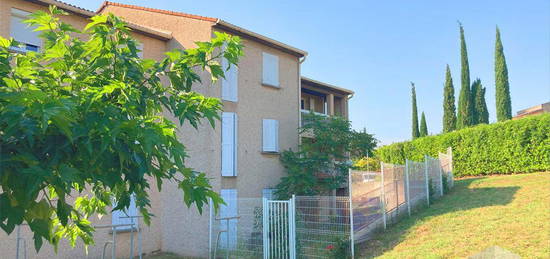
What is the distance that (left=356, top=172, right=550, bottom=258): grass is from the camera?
948 cm

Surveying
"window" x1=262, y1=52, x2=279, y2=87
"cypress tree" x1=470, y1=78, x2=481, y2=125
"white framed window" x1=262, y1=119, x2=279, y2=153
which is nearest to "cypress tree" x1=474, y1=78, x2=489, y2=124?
"cypress tree" x1=470, y1=78, x2=481, y2=125

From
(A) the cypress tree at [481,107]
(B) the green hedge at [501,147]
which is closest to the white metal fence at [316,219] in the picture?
(B) the green hedge at [501,147]

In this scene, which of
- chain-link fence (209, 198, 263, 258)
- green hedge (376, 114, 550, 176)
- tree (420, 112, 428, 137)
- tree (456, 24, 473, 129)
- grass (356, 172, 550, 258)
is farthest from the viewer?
tree (420, 112, 428, 137)

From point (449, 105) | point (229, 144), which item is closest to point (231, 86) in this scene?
point (229, 144)

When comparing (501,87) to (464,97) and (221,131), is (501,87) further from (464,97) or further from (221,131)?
(221,131)

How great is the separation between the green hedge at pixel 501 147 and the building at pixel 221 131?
992 cm

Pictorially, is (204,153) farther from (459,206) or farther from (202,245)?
(459,206)

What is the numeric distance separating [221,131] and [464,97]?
67.1 ft

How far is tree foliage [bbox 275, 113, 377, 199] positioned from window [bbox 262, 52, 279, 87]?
2.17m

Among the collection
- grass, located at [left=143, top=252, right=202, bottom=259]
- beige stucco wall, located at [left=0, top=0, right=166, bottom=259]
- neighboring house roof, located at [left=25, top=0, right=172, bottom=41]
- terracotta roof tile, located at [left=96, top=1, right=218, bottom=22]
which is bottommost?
grass, located at [left=143, top=252, right=202, bottom=259]

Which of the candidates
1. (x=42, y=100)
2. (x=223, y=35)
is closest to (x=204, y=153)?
(x=223, y=35)

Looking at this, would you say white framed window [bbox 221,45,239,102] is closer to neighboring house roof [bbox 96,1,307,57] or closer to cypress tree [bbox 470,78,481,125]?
neighboring house roof [bbox 96,1,307,57]

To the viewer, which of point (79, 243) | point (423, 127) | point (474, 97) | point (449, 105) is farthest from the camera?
point (423, 127)

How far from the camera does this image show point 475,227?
11109 mm
